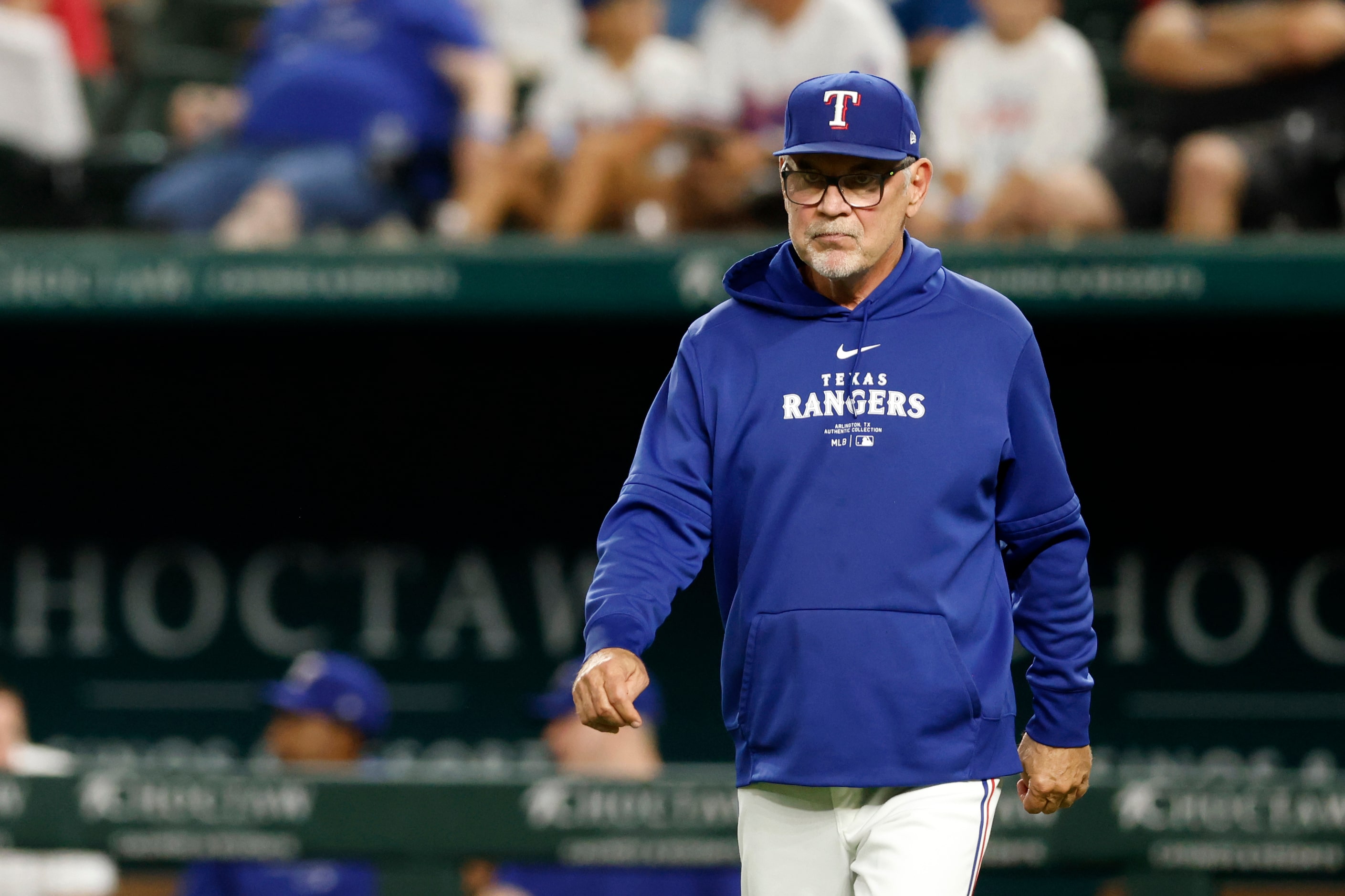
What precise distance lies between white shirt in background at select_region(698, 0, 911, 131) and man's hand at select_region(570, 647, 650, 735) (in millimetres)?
3575

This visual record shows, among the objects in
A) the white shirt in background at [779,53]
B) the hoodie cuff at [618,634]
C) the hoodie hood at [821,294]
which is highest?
the white shirt in background at [779,53]

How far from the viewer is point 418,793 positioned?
4.66 m

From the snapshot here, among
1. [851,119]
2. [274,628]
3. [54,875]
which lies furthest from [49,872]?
[851,119]

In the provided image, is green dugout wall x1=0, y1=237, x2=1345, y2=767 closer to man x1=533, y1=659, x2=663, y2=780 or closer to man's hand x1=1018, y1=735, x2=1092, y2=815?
man x1=533, y1=659, x2=663, y2=780

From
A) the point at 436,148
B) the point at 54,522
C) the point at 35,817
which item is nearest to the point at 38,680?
the point at 54,522

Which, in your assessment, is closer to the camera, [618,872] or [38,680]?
[618,872]

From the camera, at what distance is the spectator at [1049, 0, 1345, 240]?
17.5 feet

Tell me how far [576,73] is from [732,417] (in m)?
4.08

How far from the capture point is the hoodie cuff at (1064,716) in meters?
2.64

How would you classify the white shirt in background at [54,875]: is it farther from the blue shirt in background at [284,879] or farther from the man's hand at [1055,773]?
the man's hand at [1055,773]

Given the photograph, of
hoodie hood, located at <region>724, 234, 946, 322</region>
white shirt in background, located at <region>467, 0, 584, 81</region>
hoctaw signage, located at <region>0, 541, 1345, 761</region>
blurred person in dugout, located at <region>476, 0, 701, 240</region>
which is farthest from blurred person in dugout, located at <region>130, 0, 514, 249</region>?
hoodie hood, located at <region>724, 234, 946, 322</region>

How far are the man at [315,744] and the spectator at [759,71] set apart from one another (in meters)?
1.71

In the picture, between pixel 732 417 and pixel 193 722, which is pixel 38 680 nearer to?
pixel 193 722

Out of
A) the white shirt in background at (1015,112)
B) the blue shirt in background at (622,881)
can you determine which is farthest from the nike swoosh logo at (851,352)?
the white shirt in background at (1015,112)
